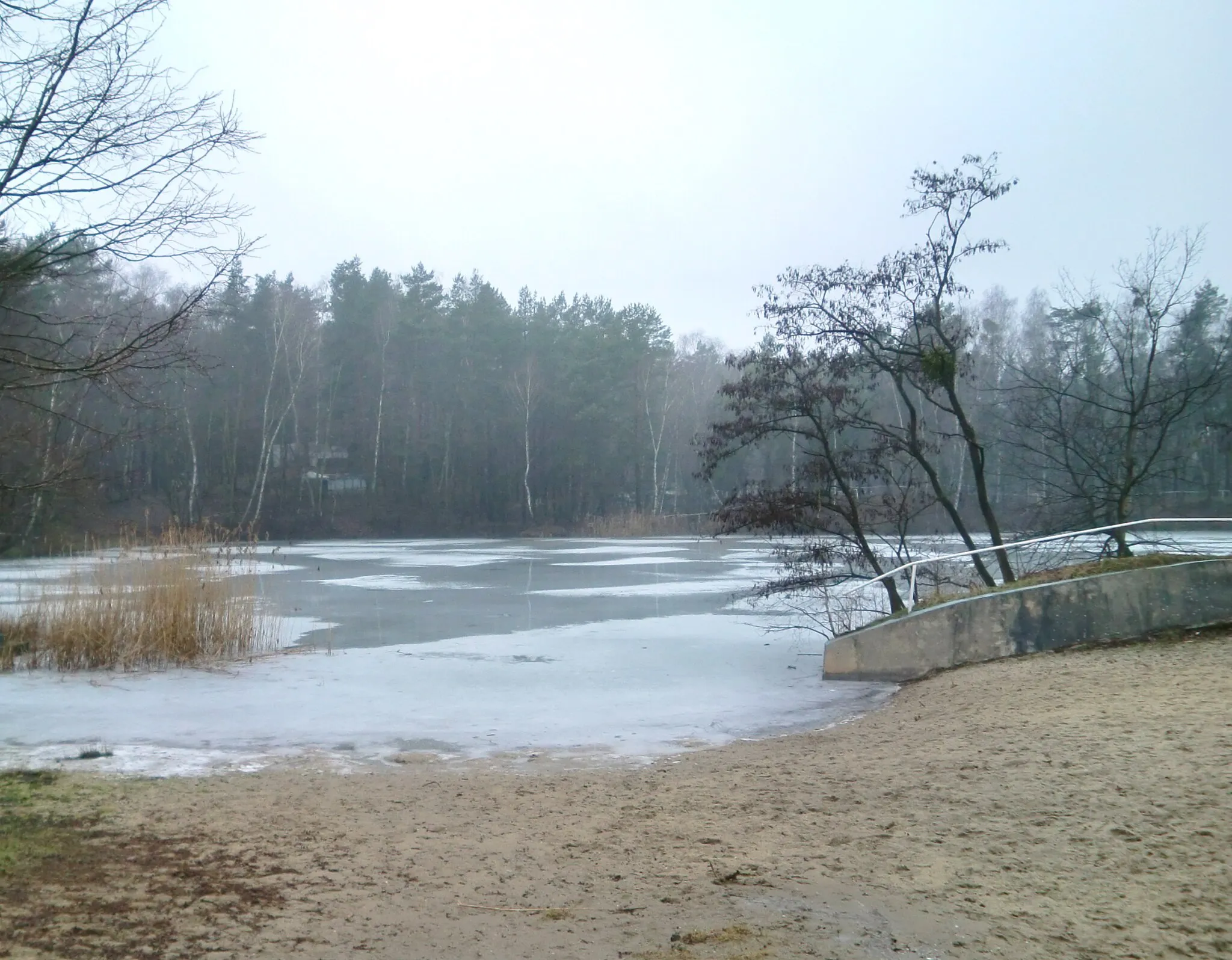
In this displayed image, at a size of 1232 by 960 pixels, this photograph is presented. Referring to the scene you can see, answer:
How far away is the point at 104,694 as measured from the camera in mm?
10594

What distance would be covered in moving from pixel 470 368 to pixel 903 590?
1787 inches

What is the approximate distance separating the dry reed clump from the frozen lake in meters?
0.50

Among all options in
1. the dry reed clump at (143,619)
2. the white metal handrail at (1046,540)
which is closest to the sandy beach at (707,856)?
the white metal handrail at (1046,540)

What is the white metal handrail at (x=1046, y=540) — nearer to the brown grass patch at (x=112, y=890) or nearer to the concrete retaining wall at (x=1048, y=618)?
the concrete retaining wall at (x=1048, y=618)

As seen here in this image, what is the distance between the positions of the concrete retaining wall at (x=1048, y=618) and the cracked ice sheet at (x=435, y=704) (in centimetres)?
48

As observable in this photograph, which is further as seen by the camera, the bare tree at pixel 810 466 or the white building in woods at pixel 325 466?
the white building in woods at pixel 325 466

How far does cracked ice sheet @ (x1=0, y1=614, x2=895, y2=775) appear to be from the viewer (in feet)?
27.5

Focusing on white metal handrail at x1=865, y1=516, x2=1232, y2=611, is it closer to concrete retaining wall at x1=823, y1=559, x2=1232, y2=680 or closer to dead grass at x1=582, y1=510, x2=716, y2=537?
concrete retaining wall at x1=823, y1=559, x2=1232, y2=680

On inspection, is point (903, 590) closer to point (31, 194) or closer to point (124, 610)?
point (124, 610)

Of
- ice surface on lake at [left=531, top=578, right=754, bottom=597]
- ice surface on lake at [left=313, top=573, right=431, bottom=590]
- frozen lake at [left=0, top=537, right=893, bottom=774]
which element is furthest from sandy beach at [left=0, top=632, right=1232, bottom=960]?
ice surface on lake at [left=313, top=573, right=431, bottom=590]

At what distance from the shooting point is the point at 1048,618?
1055 centimetres

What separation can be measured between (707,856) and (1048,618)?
6772 millimetres

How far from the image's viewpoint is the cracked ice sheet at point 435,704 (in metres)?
8.38

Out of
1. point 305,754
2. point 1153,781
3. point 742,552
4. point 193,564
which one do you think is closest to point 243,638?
point 193,564
